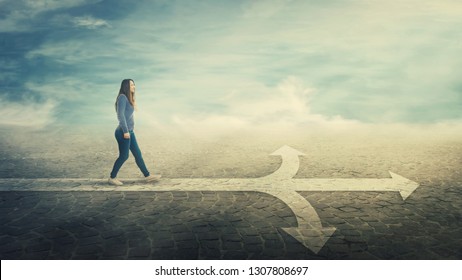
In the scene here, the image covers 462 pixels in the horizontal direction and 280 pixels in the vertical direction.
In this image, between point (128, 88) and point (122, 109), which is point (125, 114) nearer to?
point (122, 109)

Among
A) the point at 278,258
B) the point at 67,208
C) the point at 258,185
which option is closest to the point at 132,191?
the point at 67,208

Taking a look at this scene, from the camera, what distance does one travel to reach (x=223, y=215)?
5.65 meters

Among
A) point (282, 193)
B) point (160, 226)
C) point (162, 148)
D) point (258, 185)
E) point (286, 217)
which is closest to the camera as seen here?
point (160, 226)

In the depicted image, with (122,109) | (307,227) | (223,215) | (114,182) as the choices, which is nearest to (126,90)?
(122,109)

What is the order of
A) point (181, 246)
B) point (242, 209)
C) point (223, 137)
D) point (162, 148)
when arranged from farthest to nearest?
point (223, 137)
point (162, 148)
point (242, 209)
point (181, 246)

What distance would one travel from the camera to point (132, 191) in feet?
22.7

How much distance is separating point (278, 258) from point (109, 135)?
44.4 ft

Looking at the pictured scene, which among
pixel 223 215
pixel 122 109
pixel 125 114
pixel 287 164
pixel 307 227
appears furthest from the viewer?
pixel 287 164

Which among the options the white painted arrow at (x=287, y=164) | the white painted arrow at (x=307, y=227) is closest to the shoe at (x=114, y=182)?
the white painted arrow at (x=287, y=164)

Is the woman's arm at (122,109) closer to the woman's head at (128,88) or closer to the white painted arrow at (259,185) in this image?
the woman's head at (128,88)

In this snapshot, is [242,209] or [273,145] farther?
[273,145]

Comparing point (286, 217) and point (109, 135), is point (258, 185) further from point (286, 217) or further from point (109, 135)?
point (109, 135)

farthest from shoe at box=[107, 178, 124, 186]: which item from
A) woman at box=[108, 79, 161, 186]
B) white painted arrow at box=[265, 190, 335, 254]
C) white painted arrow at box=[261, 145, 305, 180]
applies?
white painted arrow at box=[265, 190, 335, 254]

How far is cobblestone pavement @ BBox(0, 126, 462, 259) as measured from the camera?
4.45 meters
